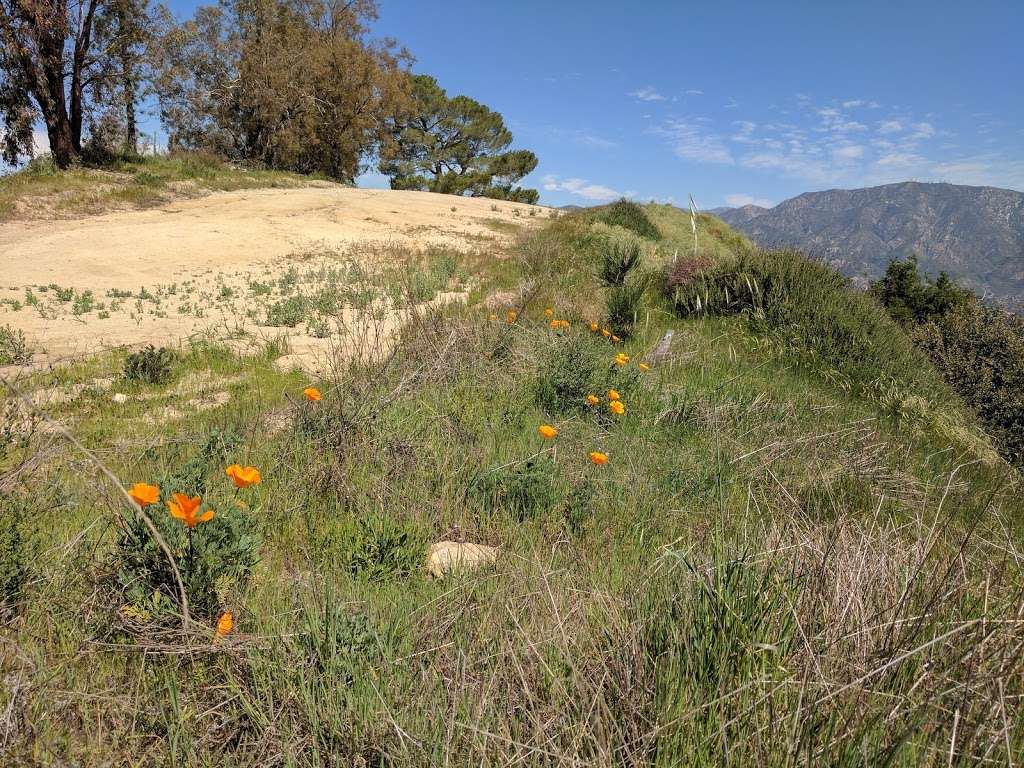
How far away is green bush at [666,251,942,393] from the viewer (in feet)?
19.5

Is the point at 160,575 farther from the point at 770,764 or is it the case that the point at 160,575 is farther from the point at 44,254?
the point at 44,254

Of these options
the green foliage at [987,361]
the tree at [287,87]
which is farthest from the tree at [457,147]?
the green foliage at [987,361]

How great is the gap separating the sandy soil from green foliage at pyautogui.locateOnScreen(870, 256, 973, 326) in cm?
1039

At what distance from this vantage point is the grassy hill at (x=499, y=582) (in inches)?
50.1

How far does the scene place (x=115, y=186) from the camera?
1628 centimetres

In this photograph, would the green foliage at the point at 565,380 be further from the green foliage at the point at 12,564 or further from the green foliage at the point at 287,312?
the green foliage at the point at 287,312

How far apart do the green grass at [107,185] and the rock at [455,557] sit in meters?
15.7

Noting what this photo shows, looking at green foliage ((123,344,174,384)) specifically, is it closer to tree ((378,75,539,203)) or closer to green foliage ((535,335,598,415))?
green foliage ((535,335,598,415))

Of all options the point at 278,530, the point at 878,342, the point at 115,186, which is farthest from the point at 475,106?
the point at 278,530

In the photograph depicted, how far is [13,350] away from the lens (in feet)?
16.8

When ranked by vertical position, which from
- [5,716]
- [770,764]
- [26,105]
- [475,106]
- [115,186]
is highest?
[475,106]

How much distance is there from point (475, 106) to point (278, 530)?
49211mm

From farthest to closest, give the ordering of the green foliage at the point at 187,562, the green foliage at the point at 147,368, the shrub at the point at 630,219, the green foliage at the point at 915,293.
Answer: the shrub at the point at 630,219, the green foliage at the point at 915,293, the green foliage at the point at 147,368, the green foliage at the point at 187,562

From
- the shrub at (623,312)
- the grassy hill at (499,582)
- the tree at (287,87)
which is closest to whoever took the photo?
the grassy hill at (499,582)
